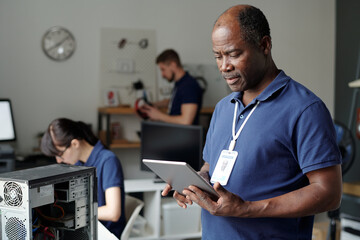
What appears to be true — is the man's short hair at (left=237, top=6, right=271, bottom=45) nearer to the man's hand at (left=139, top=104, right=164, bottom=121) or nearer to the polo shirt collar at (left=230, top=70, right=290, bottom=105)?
the polo shirt collar at (left=230, top=70, right=290, bottom=105)

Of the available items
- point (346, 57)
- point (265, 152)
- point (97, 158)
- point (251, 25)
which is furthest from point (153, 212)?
point (346, 57)

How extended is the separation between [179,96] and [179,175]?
8.61 ft

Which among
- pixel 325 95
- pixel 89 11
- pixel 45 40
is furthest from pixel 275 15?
pixel 45 40

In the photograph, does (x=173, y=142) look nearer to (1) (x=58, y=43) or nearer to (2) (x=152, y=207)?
(2) (x=152, y=207)

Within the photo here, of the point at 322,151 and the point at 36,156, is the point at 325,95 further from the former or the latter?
the point at 322,151

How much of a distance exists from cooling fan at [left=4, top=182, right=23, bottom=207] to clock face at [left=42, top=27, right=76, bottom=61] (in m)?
3.31

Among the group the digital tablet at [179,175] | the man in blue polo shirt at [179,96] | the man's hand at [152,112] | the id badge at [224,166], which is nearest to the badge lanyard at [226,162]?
the id badge at [224,166]

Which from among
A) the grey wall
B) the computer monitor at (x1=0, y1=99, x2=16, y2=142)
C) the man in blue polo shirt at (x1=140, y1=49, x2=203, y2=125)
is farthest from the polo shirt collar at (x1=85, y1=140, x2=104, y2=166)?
the grey wall

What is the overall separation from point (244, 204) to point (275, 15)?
14.4ft

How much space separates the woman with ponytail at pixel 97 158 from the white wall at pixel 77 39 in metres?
2.22

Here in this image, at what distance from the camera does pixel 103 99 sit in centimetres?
456

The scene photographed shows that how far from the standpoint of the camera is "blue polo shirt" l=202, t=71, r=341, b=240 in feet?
3.95

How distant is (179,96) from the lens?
153 inches

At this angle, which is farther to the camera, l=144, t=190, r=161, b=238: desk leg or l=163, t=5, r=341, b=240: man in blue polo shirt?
l=144, t=190, r=161, b=238: desk leg
